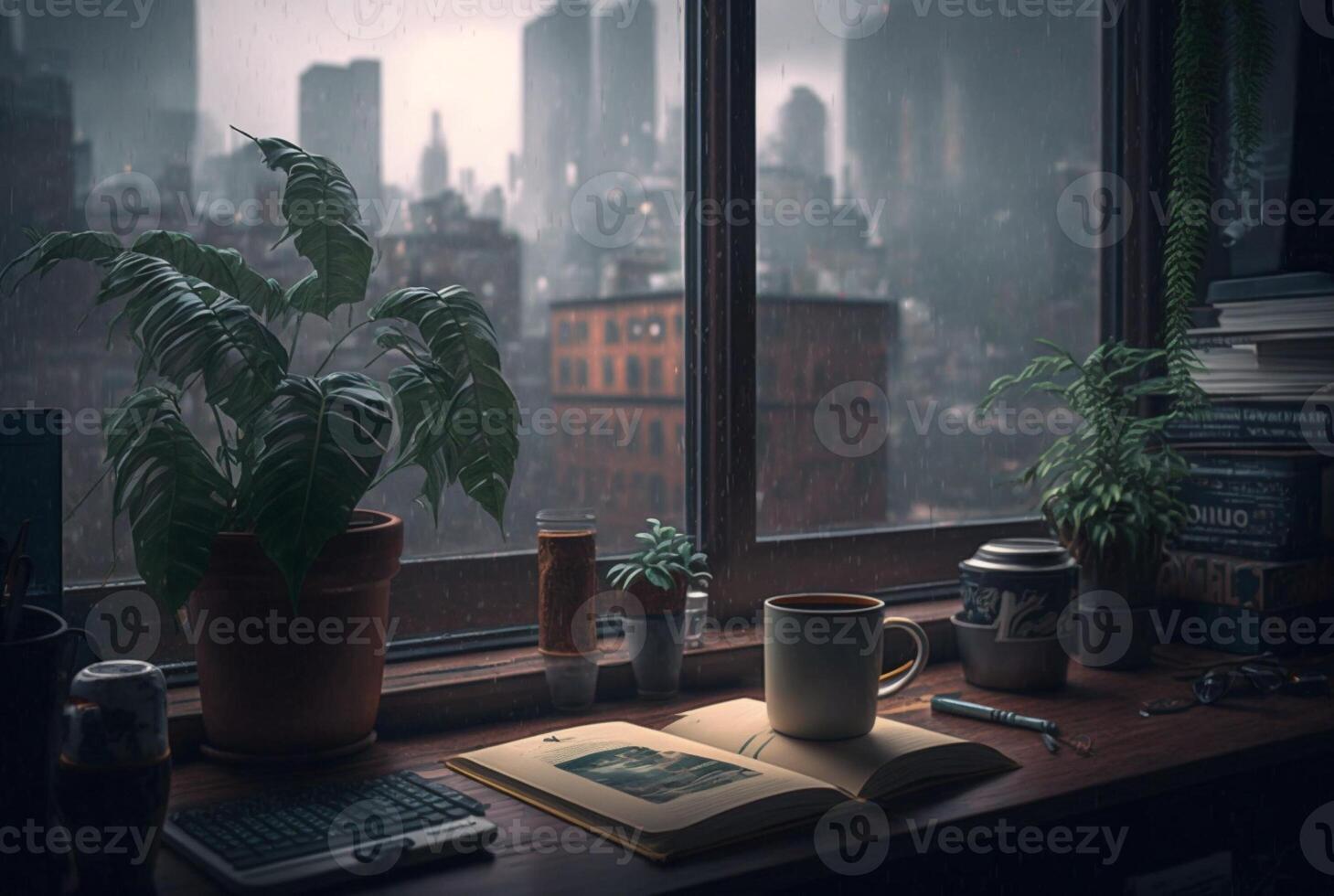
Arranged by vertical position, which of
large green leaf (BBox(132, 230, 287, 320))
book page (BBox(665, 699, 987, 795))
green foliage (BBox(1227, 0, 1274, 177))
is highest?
green foliage (BBox(1227, 0, 1274, 177))

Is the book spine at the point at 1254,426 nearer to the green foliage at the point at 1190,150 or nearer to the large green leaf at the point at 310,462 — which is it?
the green foliage at the point at 1190,150

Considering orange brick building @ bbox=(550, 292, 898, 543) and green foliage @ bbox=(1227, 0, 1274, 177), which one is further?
green foliage @ bbox=(1227, 0, 1274, 177)

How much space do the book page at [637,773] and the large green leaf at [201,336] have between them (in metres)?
0.42

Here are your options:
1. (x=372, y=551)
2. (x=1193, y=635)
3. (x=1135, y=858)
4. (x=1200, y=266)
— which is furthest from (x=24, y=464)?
(x=1200, y=266)

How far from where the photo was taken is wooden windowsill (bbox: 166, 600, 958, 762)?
127 centimetres

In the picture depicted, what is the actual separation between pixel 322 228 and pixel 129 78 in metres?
0.34

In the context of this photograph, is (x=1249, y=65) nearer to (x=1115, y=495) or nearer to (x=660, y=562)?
(x=1115, y=495)

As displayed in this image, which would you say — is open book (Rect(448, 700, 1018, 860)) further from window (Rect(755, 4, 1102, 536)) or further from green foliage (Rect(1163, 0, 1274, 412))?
green foliage (Rect(1163, 0, 1274, 412))

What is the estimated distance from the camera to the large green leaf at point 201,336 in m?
1.02

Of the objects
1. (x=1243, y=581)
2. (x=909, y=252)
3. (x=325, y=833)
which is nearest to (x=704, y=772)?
(x=325, y=833)

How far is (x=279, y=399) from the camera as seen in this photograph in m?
1.03

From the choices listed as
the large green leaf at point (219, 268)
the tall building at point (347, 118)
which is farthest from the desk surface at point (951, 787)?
the tall building at point (347, 118)

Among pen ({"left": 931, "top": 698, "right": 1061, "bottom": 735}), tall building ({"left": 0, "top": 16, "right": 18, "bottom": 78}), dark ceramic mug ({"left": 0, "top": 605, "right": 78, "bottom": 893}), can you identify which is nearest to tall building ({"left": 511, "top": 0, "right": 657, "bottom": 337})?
tall building ({"left": 0, "top": 16, "right": 18, "bottom": 78})

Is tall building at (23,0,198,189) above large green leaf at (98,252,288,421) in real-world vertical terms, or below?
above
